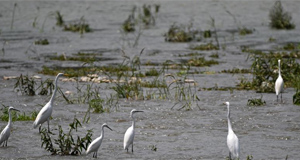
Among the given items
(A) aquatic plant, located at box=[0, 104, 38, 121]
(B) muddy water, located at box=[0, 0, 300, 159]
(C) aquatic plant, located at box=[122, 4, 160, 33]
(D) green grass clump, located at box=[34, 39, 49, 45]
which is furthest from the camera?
(C) aquatic plant, located at box=[122, 4, 160, 33]

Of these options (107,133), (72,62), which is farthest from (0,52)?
(107,133)

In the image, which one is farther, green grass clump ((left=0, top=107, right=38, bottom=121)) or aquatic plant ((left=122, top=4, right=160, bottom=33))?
aquatic plant ((left=122, top=4, right=160, bottom=33))

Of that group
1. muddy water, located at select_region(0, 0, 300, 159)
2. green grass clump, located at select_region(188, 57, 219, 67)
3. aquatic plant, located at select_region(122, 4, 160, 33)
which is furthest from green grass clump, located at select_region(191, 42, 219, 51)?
aquatic plant, located at select_region(122, 4, 160, 33)

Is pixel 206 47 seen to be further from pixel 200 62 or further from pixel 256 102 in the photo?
pixel 256 102

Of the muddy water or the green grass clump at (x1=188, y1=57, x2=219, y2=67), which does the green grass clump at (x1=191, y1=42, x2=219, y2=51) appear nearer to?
the muddy water

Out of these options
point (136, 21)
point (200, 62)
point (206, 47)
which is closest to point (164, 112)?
point (200, 62)

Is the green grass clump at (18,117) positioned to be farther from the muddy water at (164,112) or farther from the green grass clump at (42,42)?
the green grass clump at (42,42)

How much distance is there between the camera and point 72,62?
22.7m

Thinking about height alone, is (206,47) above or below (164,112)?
above

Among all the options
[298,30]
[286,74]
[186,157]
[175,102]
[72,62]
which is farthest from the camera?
[298,30]

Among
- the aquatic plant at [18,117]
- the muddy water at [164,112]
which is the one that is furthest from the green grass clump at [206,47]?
the aquatic plant at [18,117]

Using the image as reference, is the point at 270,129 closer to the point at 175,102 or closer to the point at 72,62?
the point at 175,102

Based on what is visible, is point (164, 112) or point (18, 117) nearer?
point (18, 117)

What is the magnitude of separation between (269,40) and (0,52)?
1204 centimetres
